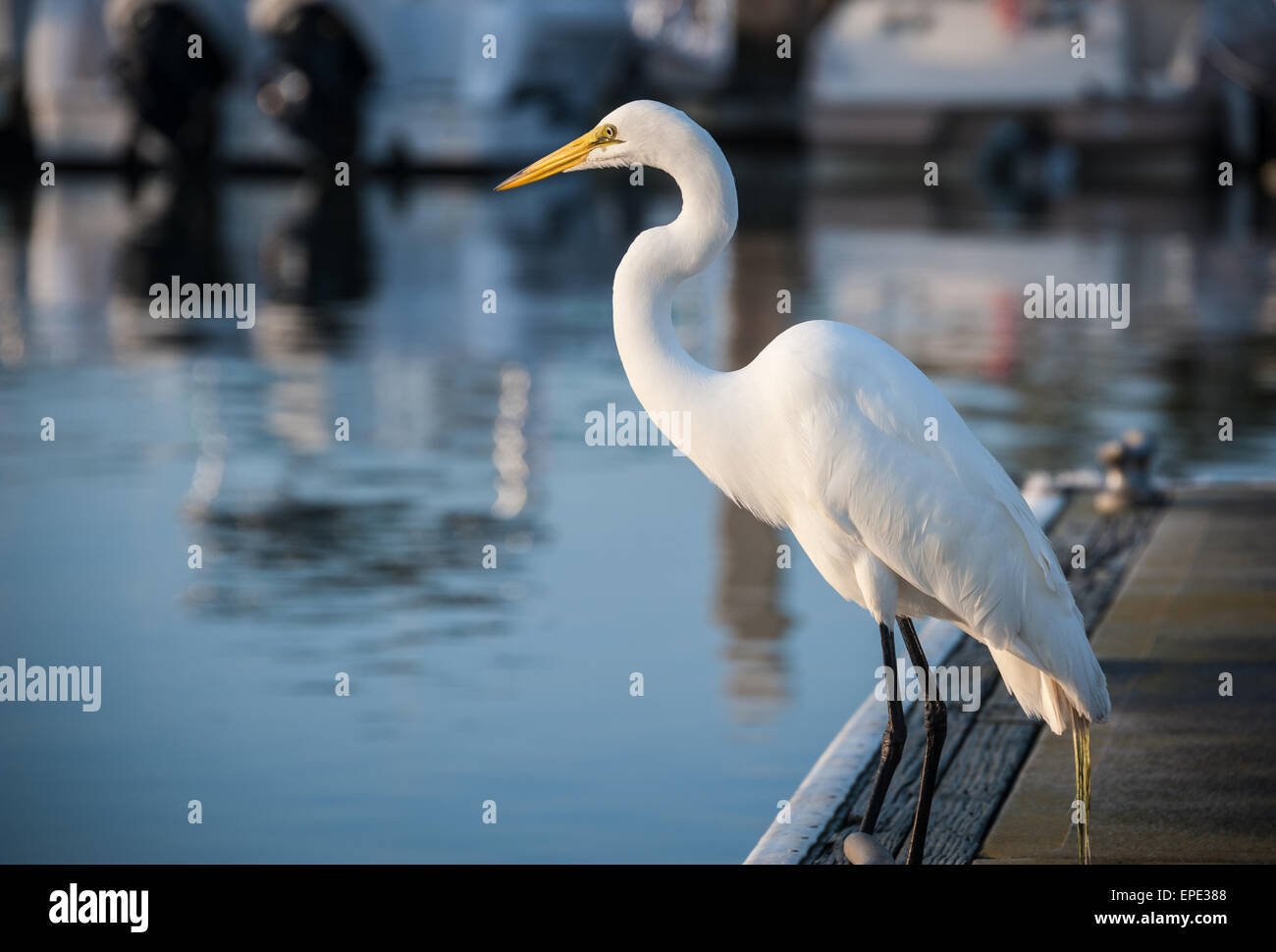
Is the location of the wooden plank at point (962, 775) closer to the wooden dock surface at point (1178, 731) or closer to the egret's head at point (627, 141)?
the wooden dock surface at point (1178, 731)

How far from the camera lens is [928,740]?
16.0 feet

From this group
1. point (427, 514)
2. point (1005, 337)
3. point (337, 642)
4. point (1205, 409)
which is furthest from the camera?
point (1005, 337)

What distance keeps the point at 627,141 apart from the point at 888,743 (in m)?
1.55

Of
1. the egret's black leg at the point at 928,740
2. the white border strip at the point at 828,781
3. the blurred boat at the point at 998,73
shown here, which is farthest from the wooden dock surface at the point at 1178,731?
the blurred boat at the point at 998,73

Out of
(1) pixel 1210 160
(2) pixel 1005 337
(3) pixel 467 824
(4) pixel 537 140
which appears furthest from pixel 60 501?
(1) pixel 1210 160

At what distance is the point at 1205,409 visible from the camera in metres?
11.7

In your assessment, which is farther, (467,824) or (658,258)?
(467,824)

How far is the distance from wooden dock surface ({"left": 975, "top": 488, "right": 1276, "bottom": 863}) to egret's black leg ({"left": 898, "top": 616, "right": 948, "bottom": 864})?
0.22 metres

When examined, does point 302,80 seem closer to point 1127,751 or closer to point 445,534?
point 445,534

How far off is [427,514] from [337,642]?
2.04 meters

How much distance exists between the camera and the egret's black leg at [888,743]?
4871mm

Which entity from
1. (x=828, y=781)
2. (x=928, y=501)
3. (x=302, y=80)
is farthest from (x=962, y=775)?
(x=302, y=80)

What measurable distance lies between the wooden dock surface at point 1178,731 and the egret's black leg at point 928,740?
22cm
